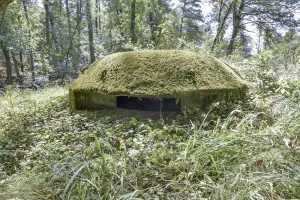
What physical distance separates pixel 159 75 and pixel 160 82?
0.46 ft

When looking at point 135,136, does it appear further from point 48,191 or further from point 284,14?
point 284,14

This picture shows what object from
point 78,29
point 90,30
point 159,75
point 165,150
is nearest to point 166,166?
point 165,150

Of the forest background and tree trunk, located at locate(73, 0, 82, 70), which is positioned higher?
tree trunk, located at locate(73, 0, 82, 70)

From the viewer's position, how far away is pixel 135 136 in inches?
90.8

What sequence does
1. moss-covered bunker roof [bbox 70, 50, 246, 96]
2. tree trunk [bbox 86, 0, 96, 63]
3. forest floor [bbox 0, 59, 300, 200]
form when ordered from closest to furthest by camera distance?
forest floor [bbox 0, 59, 300, 200]
moss-covered bunker roof [bbox 70, 50, 246, 96]
tree trunk [bbox 86, 0, 96, 63]

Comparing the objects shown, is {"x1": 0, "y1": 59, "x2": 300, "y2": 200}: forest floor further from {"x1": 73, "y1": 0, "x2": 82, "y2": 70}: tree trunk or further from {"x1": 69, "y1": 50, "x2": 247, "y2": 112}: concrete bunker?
{"x1": 73, "y1": 0, "x2": 82, "y2": 70}: tree trunk

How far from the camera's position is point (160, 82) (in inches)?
109

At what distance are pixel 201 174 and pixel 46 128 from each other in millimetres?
2279

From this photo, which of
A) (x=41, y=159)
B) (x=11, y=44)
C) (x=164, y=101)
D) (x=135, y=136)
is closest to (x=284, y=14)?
(x=164, y=101)

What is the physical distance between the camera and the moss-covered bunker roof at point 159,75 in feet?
8.95

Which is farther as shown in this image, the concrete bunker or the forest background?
the concrete bunker

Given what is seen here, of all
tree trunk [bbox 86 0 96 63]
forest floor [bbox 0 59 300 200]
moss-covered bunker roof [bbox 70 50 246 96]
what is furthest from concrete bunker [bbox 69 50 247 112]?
tree trunk [bbox 86 0 96 63]

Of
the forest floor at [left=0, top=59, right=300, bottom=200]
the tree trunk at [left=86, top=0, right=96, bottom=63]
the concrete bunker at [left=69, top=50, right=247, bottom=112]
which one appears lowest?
the forest floor at [left=0, top=59, right=300, bottom=200]

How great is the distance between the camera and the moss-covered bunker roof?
273 centimetres
